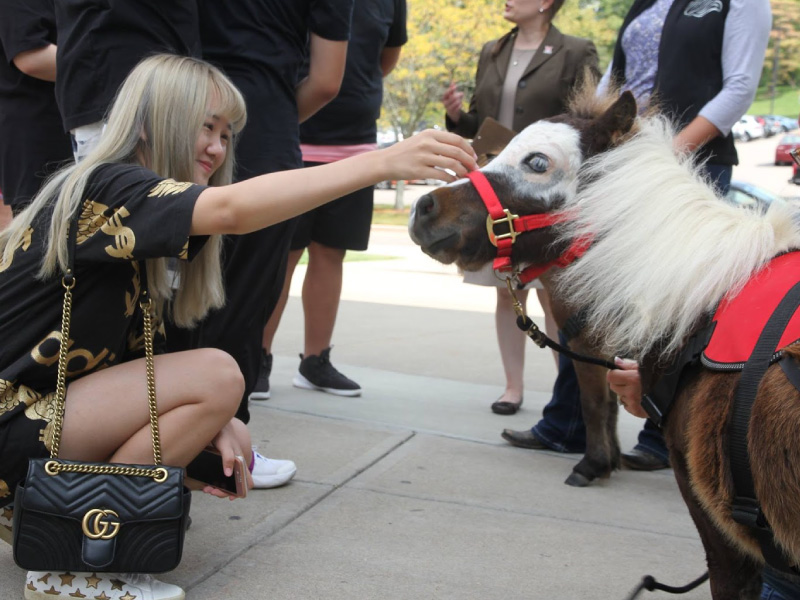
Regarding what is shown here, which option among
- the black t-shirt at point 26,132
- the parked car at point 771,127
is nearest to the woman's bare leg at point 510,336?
the black t-shirt at point 26,132

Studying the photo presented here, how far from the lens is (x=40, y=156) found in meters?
3.56

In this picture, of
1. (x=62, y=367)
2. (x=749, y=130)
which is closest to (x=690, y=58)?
(x=62, y=367)

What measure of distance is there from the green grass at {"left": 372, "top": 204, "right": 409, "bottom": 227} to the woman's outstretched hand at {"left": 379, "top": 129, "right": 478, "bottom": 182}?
19292mm

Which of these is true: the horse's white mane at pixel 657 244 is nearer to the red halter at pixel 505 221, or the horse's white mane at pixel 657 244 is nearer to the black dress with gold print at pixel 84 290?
the red halter at pixel 505 221

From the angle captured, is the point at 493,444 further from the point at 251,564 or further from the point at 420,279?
the point at 420,279

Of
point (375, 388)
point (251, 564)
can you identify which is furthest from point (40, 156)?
point (375, 388)

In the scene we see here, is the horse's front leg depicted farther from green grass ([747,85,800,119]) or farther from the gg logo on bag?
green grass ([747,85,800,119])

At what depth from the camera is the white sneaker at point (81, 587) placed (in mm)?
2244

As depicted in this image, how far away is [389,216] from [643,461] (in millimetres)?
21963

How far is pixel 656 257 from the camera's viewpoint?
88.3 inches

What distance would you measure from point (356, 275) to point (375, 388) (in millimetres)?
6223

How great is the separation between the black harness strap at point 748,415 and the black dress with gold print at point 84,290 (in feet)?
4.55

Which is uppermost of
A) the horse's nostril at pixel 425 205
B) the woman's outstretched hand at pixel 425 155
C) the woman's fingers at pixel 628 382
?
the woman's outstretched hand at pixel 425 155

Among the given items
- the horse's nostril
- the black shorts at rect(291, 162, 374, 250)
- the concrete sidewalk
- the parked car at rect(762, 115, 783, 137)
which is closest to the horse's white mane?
the horse's nostril
